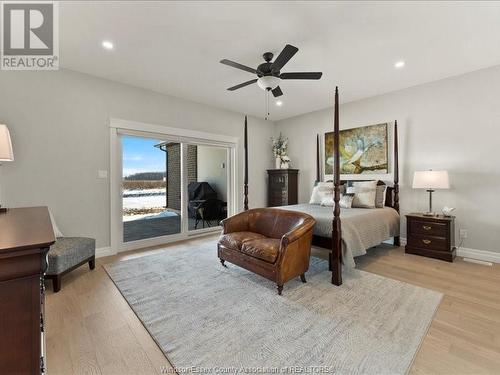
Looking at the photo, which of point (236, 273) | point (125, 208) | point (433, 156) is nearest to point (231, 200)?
point (125, 208)

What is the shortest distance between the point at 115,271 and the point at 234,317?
1.93 metres

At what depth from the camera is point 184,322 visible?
203 centimetres

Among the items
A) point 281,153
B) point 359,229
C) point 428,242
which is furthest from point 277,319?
point 281,153

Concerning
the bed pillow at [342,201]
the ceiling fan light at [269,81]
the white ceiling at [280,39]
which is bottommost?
the bed pillow at [342,201]

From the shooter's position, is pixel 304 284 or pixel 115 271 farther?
pixel 115 271

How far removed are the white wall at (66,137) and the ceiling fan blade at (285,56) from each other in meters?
2.56

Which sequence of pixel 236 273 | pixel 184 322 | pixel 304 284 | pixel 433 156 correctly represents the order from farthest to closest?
1. pixel 433 156
2. pixel 236 273
3. pixel 304 284
4. pixel 184 322

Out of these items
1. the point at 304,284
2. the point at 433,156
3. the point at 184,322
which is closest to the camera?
the point at 184,322

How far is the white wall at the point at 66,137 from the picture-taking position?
3.07 meters

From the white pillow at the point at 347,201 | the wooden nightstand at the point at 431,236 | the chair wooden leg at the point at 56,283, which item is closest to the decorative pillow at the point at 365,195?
the white pillow at the point at 347,201

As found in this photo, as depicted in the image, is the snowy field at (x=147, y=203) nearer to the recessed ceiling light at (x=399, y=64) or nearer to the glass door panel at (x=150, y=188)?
the glass door panel at (x=150, y=188)

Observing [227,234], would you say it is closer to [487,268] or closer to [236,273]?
[236,273]

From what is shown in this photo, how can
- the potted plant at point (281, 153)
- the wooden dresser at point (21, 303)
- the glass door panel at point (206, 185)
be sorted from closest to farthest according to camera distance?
1. the wooden dresser at point (21, 303)
2. the glass door panel at point (206, 185)
3. the potted plant at point (281, 153)

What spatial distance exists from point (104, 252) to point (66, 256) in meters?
1.16
